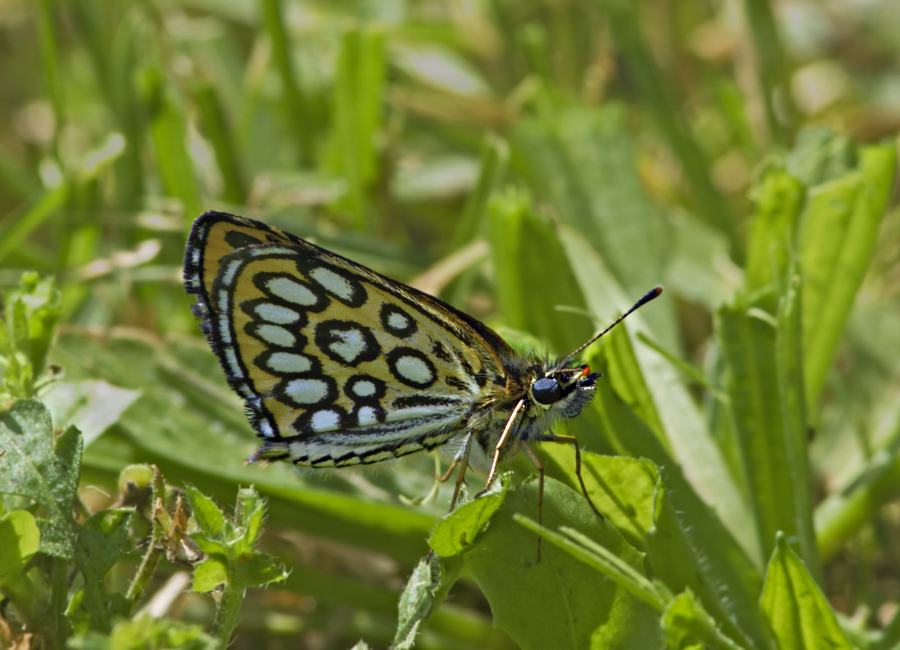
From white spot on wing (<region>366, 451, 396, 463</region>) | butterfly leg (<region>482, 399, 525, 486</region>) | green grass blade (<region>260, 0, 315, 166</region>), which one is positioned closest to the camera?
butterfly leg (<region>482, 399, 525, 486</region>)

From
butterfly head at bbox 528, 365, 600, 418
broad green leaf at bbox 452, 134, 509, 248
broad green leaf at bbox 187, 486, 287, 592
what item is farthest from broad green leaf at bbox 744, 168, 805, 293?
broad green leaf at bbox 187, 486, 287, 592

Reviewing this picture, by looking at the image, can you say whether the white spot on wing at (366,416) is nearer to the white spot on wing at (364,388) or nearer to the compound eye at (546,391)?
the white spot on wing at (364,388)

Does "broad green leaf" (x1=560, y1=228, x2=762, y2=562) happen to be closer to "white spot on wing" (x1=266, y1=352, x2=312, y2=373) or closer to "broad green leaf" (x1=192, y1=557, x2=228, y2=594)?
"white spot on wing" (x1=266, y1=352, x2=312, y2=373)

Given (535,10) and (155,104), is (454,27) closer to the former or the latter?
(535,10)

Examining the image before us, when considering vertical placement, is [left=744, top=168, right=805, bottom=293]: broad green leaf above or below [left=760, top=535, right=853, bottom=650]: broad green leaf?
above

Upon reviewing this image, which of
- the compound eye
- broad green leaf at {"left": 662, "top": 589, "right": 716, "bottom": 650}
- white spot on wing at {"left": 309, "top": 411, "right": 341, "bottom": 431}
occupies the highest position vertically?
the compound eye

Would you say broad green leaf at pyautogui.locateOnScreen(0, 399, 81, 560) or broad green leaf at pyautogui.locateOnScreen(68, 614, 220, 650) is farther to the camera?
broad green leaf at pyautogui.locateOnScreen(0, 399, 81, 560)

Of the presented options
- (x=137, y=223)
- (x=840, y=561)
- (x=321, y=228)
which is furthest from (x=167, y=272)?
(x=840, y=561)
